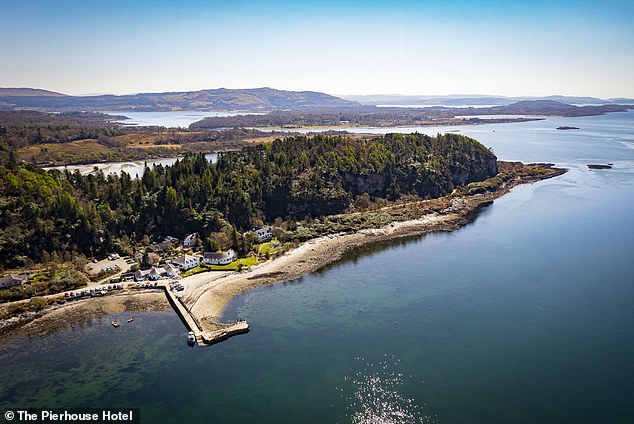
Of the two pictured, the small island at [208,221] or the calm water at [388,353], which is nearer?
the calm water at [388,353]

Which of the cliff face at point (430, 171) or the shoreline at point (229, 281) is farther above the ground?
the cliff face at point (430, 171)

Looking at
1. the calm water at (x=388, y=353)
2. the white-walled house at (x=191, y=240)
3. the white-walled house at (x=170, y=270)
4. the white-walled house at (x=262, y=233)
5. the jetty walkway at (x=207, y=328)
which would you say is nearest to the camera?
the calm water at (x=388, y=353)

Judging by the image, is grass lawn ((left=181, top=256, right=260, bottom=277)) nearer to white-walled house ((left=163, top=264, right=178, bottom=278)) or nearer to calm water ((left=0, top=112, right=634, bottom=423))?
white-walled house ((left=163, top=264, right=178, bottom=278))

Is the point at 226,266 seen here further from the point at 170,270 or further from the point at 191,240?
the point at 191,240

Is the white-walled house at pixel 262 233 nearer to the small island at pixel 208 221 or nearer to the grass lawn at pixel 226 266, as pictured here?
the small island at pixel 208 221

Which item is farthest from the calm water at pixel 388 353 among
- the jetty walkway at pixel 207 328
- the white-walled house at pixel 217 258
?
the white-walled house at pixel 217 258

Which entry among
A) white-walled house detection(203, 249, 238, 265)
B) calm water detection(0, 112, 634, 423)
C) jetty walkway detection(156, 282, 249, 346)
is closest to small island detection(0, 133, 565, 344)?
jetty walkway detection(156, 282, 249, 346)

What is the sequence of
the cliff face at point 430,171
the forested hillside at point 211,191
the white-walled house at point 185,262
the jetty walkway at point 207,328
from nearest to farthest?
the jetty walkway at point 207,328
the white-walled house at point 185,262
the forested hillside at point 211,191
the cliff face at point 430,171
